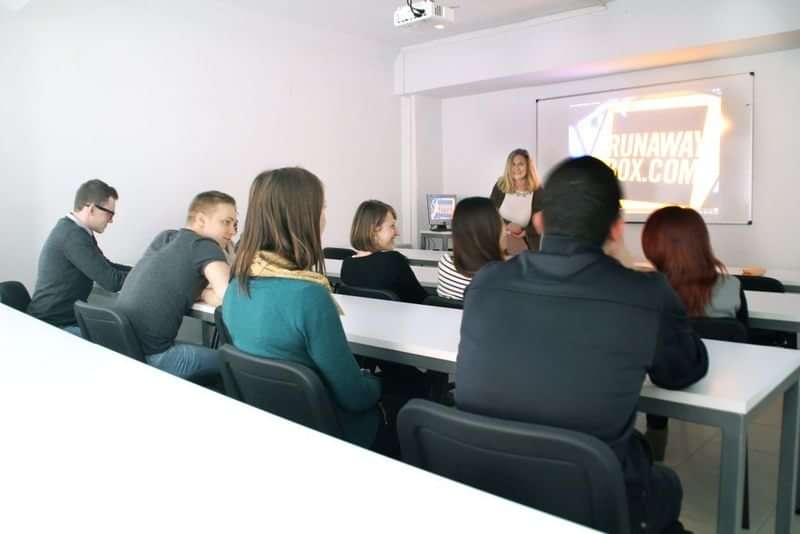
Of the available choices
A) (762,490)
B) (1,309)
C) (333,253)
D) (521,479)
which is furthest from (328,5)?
(521,479)

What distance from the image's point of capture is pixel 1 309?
2.38 meters

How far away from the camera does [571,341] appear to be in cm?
120

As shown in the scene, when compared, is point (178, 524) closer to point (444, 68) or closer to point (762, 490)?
point (762, 490)

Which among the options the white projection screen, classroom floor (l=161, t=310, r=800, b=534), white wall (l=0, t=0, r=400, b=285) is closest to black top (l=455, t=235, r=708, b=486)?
classroom floor (l=161, t=310, r=800, b=534)

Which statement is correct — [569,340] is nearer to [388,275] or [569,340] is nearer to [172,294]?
[172,294]

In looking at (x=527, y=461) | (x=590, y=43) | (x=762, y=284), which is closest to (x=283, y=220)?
(x=527, y=461)

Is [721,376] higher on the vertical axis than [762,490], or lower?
higher

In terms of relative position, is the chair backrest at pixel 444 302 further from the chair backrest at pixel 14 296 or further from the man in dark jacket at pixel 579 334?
the chair backrest at pixel 14 296

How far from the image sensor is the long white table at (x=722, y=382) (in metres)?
1.40

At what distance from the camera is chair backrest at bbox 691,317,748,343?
217 cm

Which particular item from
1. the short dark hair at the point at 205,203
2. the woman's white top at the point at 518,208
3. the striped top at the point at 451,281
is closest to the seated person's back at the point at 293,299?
the striped top at the point at 451,281

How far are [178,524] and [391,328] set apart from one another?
1.37 m

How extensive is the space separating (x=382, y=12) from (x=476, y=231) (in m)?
3.94

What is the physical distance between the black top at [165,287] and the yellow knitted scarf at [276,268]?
83 cm
